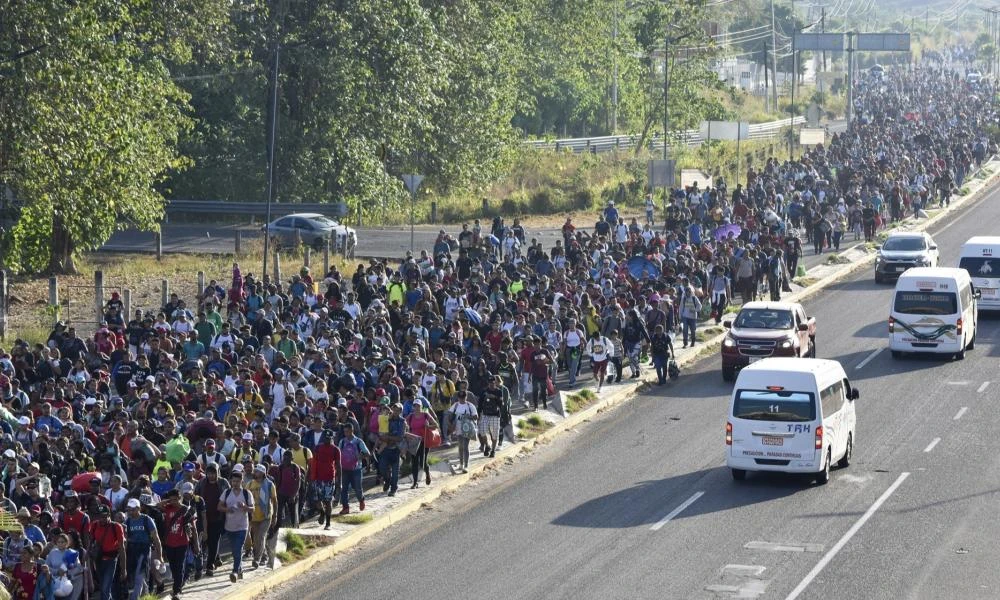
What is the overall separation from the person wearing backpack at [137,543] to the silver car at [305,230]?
32461mm

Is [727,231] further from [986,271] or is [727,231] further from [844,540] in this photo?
[844,540]

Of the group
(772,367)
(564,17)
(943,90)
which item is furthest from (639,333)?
(943,90)

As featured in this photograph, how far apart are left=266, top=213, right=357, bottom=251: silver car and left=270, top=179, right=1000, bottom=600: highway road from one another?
21.3 metres

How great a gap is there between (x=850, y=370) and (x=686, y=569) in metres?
15.1

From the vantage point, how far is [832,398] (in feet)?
78.7

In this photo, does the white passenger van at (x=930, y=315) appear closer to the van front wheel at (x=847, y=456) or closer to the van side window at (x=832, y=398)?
the van front wheel at (x=847, y=456)

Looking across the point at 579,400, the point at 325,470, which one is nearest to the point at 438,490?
the point at 325,470

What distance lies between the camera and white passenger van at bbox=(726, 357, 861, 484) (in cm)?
2314

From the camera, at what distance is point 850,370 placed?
109 feet

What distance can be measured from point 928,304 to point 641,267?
23.5ft

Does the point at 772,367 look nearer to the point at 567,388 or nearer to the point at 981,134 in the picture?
the point at 567,388

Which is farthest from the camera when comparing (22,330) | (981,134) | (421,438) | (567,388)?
(981,134)

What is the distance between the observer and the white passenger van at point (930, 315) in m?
33.7

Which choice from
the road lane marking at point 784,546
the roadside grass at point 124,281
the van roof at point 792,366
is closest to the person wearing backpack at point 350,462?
the road lane marking at point 784,546
